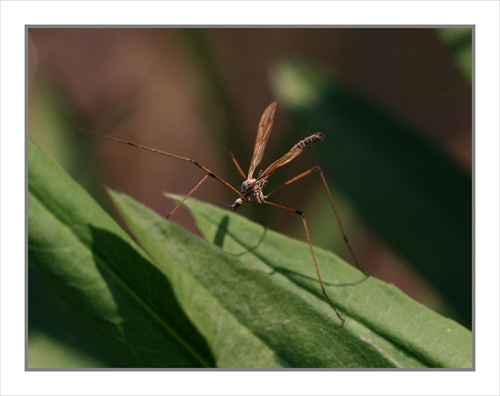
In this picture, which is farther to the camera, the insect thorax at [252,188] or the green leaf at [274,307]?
the insect thorax at [252,188]

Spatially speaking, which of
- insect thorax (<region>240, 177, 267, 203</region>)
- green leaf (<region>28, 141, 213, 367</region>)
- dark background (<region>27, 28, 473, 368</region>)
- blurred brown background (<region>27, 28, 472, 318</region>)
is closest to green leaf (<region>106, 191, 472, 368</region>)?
green leaf (<region>28, 141, 213, 367</region>)

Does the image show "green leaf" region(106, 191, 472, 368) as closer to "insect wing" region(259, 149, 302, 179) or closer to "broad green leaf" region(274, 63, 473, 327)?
"insect wing" region(259, 149, 302, 179)

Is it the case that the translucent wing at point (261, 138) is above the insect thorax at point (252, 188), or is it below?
above

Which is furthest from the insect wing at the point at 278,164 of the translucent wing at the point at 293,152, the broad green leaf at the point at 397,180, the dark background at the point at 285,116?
the broad green leaf at the point at 397,180

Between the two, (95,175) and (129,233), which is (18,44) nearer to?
(129,233)

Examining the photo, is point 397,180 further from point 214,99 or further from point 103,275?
point 103,275

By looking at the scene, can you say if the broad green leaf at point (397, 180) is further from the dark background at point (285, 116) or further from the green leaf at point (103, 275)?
the green leaf at point (103, 275)
